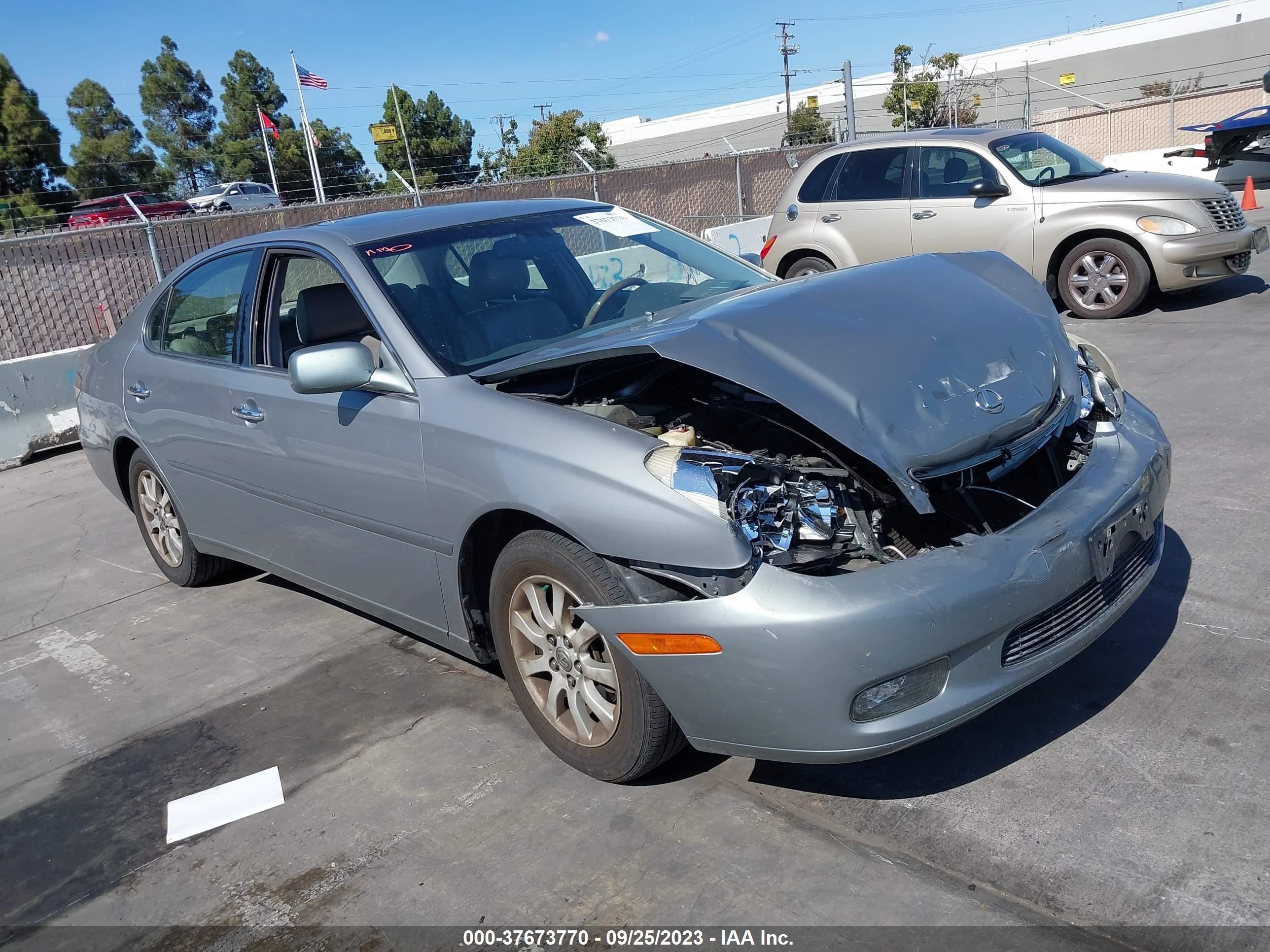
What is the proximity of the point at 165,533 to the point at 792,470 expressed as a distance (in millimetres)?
3971

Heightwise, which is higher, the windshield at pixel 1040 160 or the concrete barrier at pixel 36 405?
the windshield at pixel 1040 160

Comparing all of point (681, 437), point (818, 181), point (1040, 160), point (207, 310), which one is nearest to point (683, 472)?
point (681, 437)

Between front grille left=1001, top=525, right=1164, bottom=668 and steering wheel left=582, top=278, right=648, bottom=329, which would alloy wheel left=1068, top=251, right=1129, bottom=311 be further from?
front grille left=1001, top=525, right=1164, bottom=668

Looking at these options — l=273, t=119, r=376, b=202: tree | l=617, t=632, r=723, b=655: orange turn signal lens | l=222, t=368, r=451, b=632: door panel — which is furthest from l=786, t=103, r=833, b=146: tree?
l=617, t=632, r=723, b=655: orange turn signal lens

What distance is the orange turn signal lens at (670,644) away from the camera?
2721mm

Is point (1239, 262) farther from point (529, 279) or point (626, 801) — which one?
point (626, 801)

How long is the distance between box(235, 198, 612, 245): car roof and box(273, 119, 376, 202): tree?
53034mm

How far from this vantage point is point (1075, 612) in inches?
118

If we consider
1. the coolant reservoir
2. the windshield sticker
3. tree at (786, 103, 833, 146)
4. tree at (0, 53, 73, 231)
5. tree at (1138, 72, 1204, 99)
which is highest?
tree at (0, 53, 73, 231)

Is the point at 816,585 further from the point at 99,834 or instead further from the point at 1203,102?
the point at 1203,102

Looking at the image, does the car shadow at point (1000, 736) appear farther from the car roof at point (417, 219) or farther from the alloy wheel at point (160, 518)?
the alloy wheel at point (160, 518)

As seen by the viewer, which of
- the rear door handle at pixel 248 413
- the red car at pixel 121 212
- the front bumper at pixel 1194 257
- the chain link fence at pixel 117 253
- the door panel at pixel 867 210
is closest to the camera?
the rear door handle at pixel 248 413

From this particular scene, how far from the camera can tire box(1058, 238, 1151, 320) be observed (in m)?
9.07

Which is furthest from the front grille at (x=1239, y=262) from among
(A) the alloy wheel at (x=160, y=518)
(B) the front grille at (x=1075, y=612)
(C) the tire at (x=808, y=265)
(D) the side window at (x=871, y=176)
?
(A) the alloy wheel at (x=160, y=518)
